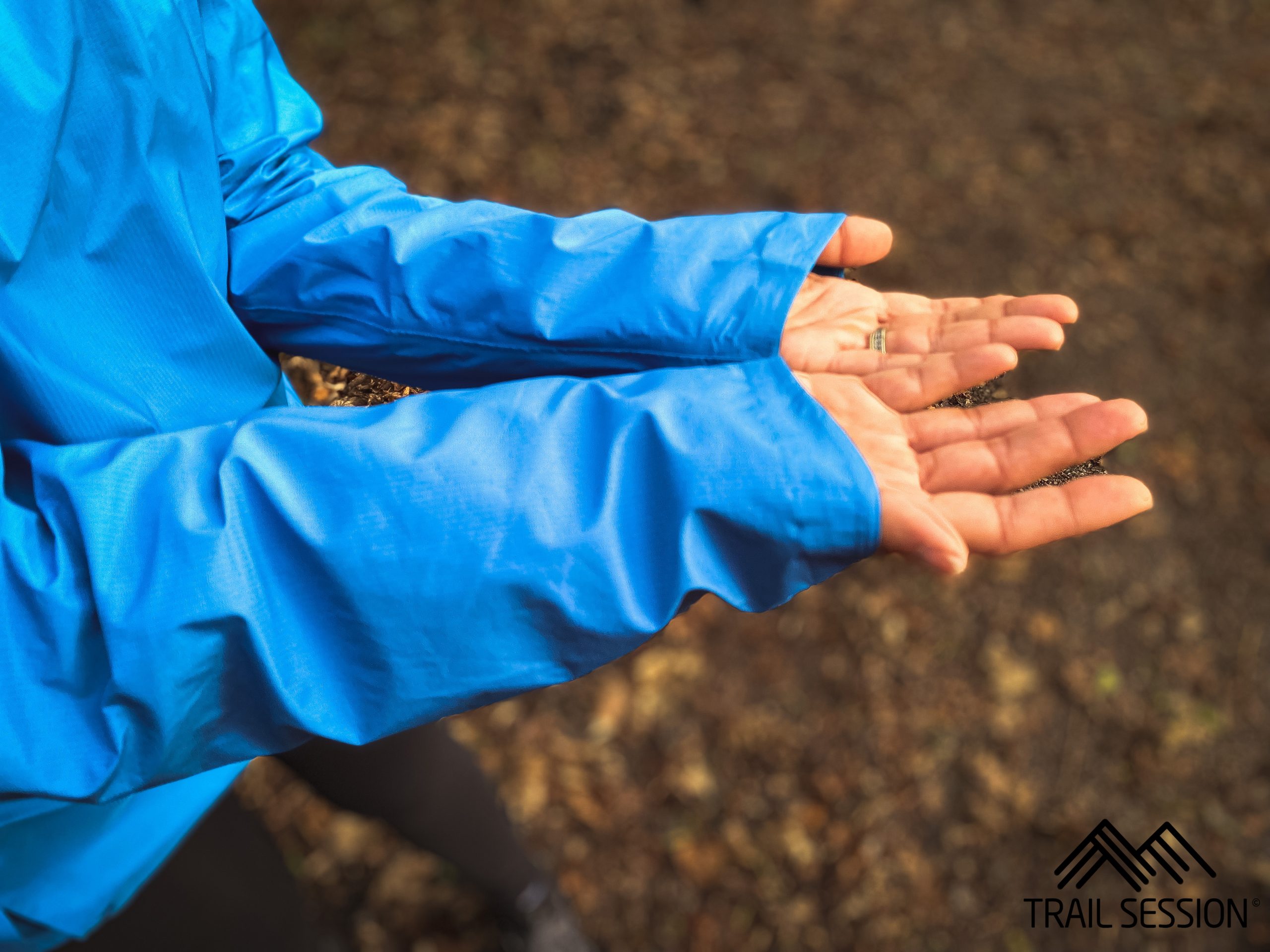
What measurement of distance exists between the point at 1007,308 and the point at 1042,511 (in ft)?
1.05

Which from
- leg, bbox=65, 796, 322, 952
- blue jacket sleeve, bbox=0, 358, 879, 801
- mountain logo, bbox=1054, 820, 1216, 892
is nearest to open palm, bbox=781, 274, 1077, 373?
blue jacket sleeve, bbox=0, 358, 879, 801

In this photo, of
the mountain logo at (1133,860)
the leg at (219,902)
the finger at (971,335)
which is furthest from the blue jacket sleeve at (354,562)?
the mountain logo at (1133,860)

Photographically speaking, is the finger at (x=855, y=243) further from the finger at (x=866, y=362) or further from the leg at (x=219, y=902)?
the leg at (x=219, y=902)

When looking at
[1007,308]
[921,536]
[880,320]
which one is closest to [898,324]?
[880,320]

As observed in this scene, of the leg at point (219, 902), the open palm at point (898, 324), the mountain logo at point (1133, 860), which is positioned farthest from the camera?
Answer: the mountain logo at point (1133, 860)

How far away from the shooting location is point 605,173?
12.3 feet

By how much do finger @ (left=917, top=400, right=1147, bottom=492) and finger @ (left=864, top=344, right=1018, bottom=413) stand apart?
84 mm

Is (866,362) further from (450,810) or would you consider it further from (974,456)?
(450,810)

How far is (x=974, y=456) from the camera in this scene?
0.99 metres

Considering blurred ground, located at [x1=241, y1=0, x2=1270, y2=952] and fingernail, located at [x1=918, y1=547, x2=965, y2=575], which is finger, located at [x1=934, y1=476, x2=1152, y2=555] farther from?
blurred ground, located at [x1=241, y1=0, x2=1270, y2=952]

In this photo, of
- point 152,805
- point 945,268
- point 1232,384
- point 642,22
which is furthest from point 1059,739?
point 642,22

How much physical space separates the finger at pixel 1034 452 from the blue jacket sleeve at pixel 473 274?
0.25 m

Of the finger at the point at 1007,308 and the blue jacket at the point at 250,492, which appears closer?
the blue jacket at the point at 250,492

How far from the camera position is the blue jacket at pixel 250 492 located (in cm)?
87
